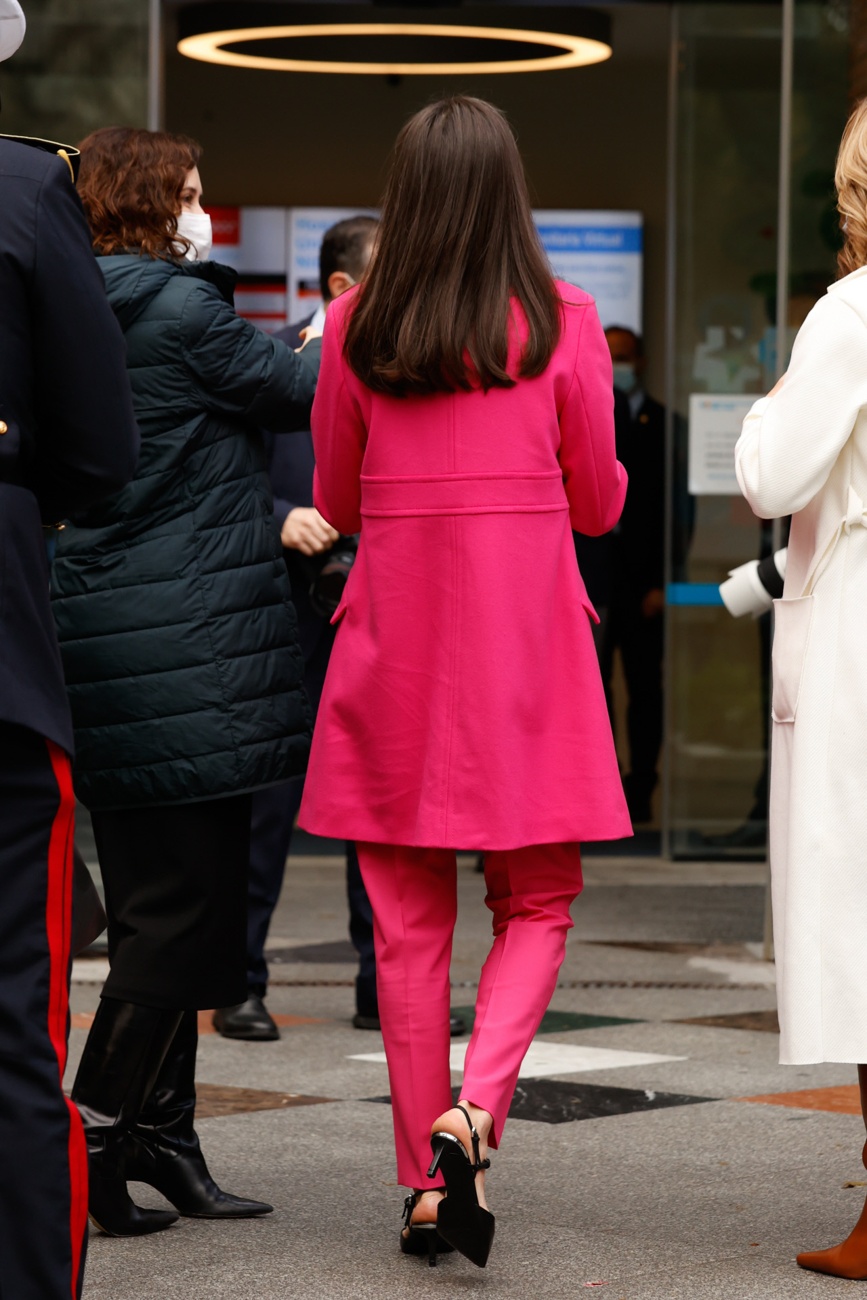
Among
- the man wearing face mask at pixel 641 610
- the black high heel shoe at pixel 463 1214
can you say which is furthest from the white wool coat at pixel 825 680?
the man wearing face mask at pixel 641 610

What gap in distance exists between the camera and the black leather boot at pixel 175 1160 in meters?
4.05

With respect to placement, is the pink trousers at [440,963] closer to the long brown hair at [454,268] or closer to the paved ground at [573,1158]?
the paved ground at [573,1158]

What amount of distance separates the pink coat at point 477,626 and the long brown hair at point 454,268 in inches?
2.0

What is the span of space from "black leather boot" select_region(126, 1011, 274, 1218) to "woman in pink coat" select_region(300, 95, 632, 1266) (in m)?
0.42

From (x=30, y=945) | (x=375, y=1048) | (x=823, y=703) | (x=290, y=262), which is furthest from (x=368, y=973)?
(x=290, y=262)

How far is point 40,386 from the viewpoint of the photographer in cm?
290

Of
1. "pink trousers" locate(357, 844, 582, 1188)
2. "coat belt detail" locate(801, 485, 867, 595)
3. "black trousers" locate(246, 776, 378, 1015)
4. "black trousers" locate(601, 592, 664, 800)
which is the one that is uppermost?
"coat belt detail" locate(801, 485, 867, 595)

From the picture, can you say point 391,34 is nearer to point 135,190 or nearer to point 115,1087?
point 135,190

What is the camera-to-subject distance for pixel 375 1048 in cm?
575

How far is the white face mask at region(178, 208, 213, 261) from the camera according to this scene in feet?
14.3

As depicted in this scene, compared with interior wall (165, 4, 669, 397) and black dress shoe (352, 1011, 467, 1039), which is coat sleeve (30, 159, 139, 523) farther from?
interior wall (165, 4, 669, 397)

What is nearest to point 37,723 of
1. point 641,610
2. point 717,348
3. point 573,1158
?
point 573,1158

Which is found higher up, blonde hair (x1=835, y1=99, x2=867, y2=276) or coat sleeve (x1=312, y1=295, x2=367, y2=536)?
blonde hair (x1=835, y1=99, x2=867, y2=276)

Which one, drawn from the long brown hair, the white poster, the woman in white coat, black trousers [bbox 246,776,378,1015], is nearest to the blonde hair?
the woman in white coat
